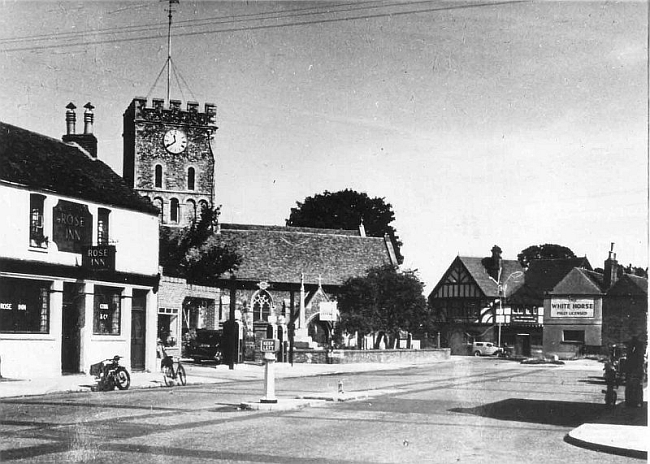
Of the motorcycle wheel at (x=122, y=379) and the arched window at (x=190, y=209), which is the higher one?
the arched window at (x=190, y=209)

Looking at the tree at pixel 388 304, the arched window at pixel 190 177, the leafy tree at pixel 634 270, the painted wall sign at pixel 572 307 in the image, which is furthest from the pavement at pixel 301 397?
the leafy tree at pixel 634 270

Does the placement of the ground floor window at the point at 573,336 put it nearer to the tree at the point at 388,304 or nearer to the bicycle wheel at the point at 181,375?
the tree at the point at 388,304

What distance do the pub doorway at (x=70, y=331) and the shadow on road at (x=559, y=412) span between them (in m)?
14.1

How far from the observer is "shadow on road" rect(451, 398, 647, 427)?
1430cm

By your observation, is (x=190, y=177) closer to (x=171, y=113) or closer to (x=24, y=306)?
(x=171, y=113)

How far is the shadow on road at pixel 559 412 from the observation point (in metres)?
14.3

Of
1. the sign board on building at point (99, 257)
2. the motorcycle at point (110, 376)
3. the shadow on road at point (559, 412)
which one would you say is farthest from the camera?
the sign board on building at point (99, 257)

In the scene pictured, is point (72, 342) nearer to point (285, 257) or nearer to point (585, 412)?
point (585, 412)

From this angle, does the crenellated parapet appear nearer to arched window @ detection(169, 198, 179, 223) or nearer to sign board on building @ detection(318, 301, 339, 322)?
arched window @ detection(169, 198, 179, 223)

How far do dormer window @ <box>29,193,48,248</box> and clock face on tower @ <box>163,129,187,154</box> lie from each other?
38.0 metres

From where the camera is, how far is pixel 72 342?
85.4 feet

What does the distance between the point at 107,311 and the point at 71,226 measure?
3.37m

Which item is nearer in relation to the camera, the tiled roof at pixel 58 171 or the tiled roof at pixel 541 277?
the tiled roof at pixel 58 171

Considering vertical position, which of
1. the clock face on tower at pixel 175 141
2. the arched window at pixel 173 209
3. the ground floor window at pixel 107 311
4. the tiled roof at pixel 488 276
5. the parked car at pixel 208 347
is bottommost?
the parked car at pixel 208 347
